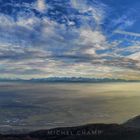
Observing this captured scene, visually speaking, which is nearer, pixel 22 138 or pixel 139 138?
pixel 22 138

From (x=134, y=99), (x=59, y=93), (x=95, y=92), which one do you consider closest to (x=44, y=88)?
(x=59, y=93)

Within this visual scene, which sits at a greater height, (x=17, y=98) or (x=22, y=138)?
(x=17, y=98)

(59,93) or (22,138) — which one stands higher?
(59,93)

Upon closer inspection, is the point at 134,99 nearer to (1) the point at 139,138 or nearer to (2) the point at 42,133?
(1) the point at 139,138

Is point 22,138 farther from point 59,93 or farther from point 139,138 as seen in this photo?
point 139,138

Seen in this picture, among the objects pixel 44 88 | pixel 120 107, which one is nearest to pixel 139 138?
pixel 120 107
